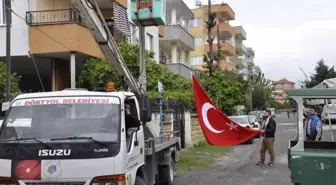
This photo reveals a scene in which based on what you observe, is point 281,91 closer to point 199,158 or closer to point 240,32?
point 240,32


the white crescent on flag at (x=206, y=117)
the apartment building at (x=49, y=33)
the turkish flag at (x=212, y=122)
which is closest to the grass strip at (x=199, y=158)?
the turkish flag at (x=212, y=122)

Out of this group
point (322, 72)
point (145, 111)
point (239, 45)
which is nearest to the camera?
point (145, 111)

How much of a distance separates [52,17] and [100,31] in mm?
10049

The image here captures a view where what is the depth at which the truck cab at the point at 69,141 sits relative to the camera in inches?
251

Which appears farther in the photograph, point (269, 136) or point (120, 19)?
point (120, 19)

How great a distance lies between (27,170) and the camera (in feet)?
21.0

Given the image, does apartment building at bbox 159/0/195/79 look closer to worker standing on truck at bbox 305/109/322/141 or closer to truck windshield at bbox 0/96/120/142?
worker standing on truck at bbox 305/109/322/141

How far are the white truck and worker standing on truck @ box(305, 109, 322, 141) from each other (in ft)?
13.0

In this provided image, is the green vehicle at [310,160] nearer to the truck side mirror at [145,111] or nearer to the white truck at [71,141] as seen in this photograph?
the truck side mirror at [145,111]

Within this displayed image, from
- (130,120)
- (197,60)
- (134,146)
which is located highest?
(197,60)

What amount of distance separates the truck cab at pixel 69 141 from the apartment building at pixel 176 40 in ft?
79.0

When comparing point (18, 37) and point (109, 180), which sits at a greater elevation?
point (18, 37)

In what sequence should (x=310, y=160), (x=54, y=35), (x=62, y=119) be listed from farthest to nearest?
(x=54, y=35), (x=62, y=119), (x=310, y=160)

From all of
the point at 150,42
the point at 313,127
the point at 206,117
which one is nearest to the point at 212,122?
the point at 206,117
